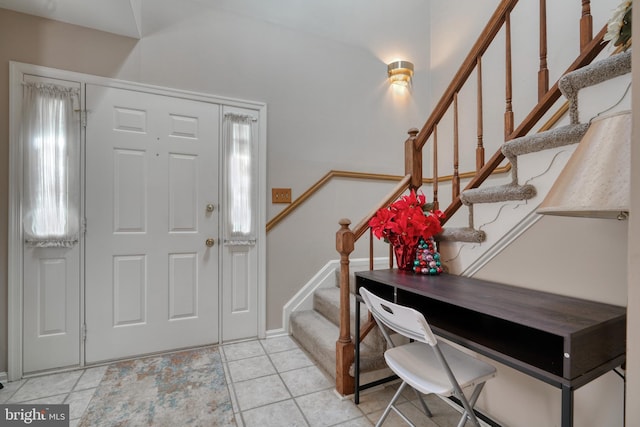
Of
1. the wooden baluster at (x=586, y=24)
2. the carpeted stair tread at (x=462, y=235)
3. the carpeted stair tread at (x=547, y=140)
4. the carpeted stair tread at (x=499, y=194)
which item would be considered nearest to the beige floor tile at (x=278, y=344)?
the carpeted stair tread at (x=462, y=235)

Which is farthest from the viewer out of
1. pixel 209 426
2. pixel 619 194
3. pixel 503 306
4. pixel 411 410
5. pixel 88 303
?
pixel 88 303

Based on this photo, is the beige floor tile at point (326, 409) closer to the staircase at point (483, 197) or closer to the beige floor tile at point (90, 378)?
the staircase at point (483, 197)

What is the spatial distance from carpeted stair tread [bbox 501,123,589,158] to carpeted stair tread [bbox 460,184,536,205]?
156 mm

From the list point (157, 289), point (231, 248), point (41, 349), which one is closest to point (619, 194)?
point (231, 248)

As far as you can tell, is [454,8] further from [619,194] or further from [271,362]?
[271,362]

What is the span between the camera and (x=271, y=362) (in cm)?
219

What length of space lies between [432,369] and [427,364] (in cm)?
4

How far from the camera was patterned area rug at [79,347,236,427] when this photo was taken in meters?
1.58

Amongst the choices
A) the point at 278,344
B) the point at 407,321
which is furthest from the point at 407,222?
the point at 278,344

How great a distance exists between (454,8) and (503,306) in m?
3.41

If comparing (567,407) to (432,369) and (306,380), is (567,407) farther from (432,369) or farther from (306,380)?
(306,380)

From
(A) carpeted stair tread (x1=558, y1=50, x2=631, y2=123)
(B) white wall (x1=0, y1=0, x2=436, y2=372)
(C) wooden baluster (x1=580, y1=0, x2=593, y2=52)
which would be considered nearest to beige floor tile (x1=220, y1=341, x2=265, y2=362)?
(B) white wall (x1=0, y1=0, x2=436, y2=372)

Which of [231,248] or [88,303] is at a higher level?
[231,248]

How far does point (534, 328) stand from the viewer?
0.87m
